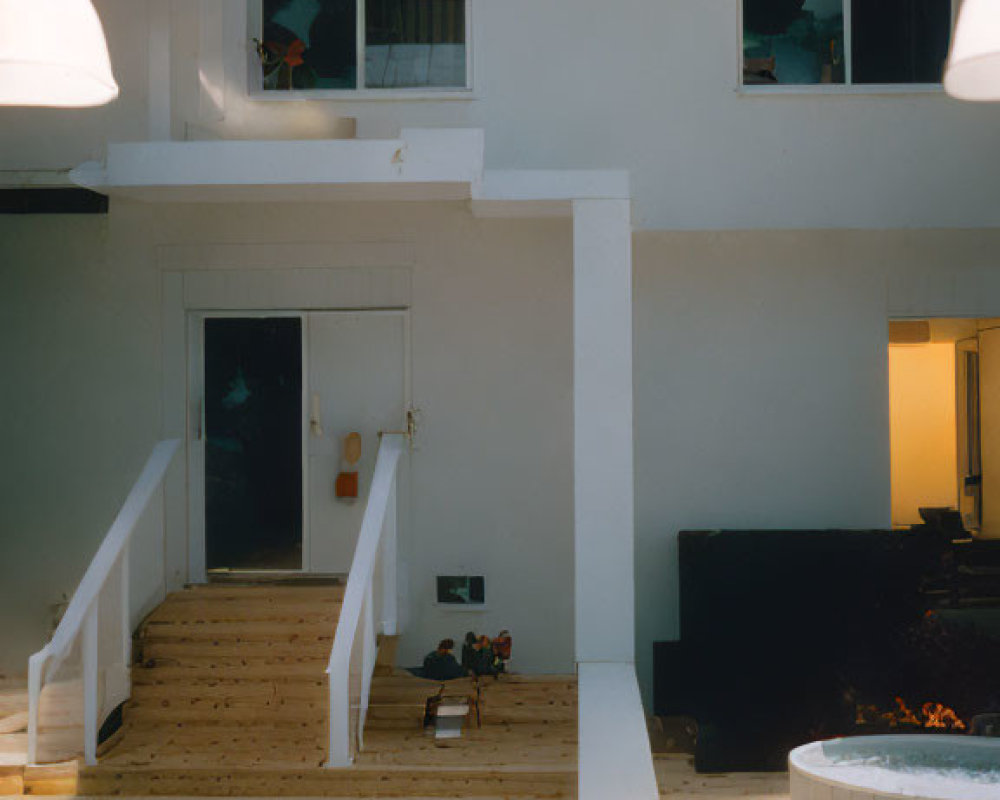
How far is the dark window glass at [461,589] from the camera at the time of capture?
30.3 ft

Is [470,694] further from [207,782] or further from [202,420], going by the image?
[202,420]

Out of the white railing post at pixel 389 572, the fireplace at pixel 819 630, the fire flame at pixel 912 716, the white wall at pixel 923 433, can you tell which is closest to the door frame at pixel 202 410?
the white railing post at pixel 389 572

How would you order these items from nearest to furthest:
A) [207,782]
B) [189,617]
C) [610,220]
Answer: [207,782]
[610,220]
[189,617]

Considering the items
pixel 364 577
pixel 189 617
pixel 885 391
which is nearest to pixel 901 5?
pixel 885 391

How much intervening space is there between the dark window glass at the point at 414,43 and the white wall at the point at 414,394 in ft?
3.53

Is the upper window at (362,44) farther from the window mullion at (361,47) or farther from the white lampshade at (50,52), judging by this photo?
the white lampshade at (50,52)

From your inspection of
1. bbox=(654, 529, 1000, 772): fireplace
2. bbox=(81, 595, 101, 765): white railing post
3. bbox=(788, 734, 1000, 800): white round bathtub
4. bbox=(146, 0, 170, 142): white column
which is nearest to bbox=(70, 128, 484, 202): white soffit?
bbox=(146, 0, 170, 142): white column

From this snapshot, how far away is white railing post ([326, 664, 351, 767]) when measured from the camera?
690 cm

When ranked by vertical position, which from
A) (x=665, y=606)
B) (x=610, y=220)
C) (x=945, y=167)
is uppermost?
(x=945, y=167)

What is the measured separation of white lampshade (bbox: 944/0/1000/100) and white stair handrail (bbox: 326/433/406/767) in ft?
17.3

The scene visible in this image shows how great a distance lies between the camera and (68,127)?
29.5 feet

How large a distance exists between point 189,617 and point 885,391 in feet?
18.0

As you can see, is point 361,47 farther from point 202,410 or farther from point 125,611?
point 125,611

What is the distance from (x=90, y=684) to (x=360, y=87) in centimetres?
492
